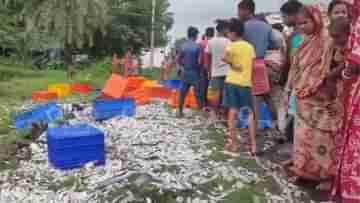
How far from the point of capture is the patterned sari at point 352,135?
273 centimetres

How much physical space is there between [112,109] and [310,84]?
4.48m

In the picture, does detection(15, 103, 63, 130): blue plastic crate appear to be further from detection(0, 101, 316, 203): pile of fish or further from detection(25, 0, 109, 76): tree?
detection(25, 0, 109, 76): tree

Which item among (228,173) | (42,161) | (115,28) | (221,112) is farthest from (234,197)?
(115,28)

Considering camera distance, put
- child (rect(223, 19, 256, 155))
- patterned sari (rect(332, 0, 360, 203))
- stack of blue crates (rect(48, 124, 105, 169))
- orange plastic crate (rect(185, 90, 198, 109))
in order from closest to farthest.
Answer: patterned sari (rect(332, 0, 360, 203)) < stack of blue crates (rect(48, 124, 105, 169)) < child (rect(223, 19, 256, 155)) < orange plastic crate (rect(185, 90, 198, 109))

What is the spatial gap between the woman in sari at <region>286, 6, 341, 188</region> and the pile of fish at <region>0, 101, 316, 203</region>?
55 centimetres

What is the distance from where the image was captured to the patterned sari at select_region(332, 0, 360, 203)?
273cm

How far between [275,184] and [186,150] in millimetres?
1400

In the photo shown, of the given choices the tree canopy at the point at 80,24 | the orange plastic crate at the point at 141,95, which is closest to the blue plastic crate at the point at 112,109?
the orange plastic crate at the point at 141,95

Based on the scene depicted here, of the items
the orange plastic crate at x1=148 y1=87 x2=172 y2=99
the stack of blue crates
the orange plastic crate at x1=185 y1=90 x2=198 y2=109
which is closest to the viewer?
the stack of blue crates

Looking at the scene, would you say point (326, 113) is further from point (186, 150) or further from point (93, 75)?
point (93, 75)

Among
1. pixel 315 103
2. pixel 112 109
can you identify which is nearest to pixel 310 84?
pixel 315 103

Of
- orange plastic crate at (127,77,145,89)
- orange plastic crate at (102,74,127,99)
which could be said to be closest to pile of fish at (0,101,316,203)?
orange plastic crate at (102,74,127,99)

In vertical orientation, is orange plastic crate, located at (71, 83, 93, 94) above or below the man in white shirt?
below

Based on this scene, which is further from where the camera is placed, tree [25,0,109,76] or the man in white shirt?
tree [25,0,109,76]
